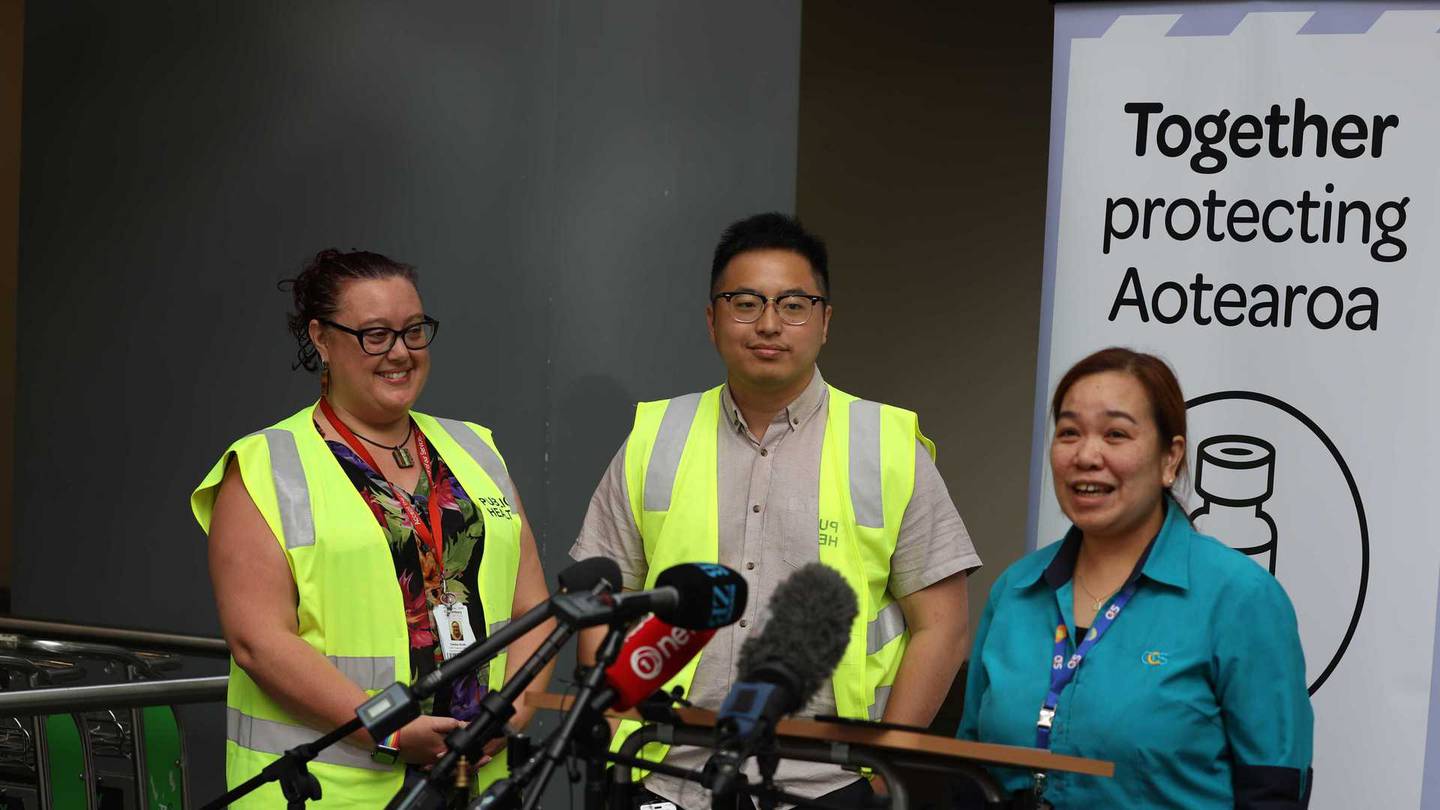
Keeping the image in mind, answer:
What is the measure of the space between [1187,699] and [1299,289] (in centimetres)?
137

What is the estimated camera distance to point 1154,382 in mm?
2457

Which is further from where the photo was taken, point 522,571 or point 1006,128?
point 1006,128

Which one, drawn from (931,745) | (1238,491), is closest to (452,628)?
(931,745)

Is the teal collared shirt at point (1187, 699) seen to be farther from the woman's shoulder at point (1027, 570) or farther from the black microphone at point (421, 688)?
the black microphone at point (421, 688)

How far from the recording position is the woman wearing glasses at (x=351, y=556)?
280cm

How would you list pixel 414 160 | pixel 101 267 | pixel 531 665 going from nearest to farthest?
pixel 531 665
pixel 414 160
pixel 101 267

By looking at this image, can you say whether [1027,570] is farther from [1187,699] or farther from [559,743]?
[559,743]

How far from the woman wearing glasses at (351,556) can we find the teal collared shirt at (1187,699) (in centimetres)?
97

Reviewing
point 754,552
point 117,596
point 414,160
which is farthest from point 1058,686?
point 117,596

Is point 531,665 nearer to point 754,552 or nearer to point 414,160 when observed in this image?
point 754,552

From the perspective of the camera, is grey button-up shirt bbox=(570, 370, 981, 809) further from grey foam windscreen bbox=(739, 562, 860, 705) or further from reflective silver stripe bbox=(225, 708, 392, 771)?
grey foam windscreen bbox=(739, 562, 860, 705)

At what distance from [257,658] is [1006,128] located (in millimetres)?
7164

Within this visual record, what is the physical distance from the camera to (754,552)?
2945 mm

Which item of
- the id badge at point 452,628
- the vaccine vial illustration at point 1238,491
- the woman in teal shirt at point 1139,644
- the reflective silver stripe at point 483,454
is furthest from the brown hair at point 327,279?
the vaccine vial illustration at point 1238,491
